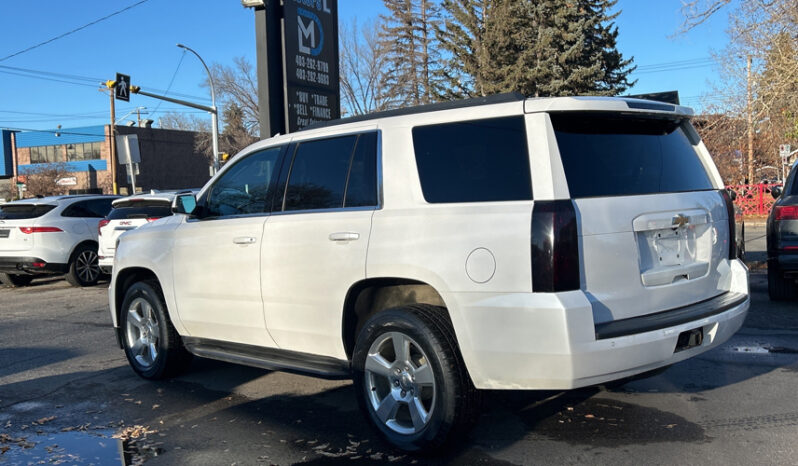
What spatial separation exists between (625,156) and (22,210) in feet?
40.9

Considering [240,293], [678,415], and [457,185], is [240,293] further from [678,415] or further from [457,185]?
[678,415]

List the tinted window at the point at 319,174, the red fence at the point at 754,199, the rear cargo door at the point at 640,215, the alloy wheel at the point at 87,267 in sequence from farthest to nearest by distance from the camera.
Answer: the red fence at the point at 754,199 → the alloy wheel at the point at 87,267 → the tinted window at the point at 319,174 → the rear cargo door at the point at 640,215

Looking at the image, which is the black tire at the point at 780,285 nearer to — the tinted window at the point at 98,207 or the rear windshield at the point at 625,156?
the rear windshield at the point at 625,156

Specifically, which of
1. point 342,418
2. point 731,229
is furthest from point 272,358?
point 731,229

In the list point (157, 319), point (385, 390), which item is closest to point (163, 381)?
point (157, 319)

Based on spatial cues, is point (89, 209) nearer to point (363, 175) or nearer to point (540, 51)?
point (363, 175)

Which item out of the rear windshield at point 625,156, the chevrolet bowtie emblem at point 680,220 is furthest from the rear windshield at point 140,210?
the chevrolet bowtie emblem at point 680,220

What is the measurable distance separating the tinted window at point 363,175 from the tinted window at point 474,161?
0.34 metres

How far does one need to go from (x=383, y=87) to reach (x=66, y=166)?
36.6 metres

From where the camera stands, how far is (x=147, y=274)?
6121mm

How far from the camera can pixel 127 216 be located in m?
11.7

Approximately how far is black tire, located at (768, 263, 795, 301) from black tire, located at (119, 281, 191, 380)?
6840mm

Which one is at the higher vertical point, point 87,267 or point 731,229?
point 731,229

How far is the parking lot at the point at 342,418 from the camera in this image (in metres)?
3.97
